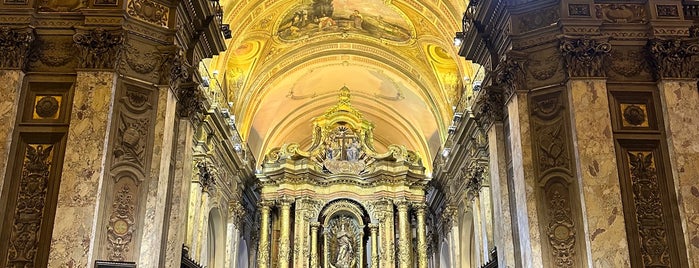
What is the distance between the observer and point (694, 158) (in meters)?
9.03

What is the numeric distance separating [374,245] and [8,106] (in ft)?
47.2

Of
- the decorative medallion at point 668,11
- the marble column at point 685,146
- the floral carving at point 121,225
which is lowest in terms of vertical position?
the floral carving at point 121,225

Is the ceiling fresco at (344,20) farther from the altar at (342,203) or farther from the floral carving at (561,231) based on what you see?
the floral carving at (561,231)

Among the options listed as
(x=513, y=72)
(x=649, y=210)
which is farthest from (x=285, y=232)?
(x=649, y=210)

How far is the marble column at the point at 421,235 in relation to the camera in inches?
845

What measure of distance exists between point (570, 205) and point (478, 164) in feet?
18.9

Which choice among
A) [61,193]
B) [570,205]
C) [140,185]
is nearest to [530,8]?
[570,205]

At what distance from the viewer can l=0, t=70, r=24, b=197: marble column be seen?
347 inches

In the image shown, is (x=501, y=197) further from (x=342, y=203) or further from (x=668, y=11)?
(x=342, y=203)

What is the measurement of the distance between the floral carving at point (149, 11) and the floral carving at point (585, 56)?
5.67 meters

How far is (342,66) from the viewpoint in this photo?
21578mm

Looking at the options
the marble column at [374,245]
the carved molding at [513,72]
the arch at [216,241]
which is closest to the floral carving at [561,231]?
the carved molding at [513,72]

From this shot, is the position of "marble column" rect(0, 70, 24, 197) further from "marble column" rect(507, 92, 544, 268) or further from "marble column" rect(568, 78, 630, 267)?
"marble column" rect(568, 78, 630, 267)

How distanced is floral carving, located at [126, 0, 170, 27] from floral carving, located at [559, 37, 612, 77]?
5.67m
